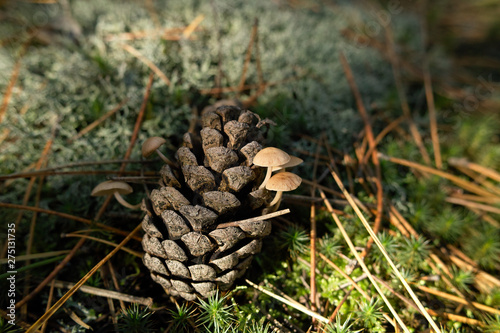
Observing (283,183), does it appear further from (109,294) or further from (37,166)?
(37,166)

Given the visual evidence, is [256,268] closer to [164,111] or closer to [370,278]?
[370,278]

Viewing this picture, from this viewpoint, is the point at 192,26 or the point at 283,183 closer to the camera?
the point at 283,183

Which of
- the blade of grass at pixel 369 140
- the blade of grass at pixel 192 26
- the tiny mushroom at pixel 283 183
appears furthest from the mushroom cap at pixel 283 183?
the blade of grass at pixel 192 26

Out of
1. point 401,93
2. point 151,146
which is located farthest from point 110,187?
point 401,93

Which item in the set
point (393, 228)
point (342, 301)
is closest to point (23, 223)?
point (342, 301)

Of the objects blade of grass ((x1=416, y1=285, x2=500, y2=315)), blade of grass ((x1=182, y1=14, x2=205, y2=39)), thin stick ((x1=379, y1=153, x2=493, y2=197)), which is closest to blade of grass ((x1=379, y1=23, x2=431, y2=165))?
thin stick ((x1=379, y1=153, x2=493, y2=197))

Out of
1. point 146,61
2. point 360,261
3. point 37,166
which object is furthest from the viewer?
point 146,61

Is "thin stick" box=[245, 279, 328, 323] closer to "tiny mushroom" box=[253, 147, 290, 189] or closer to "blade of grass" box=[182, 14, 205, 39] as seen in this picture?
"tiny mushroom" box=[253, 147, 290, 189]
